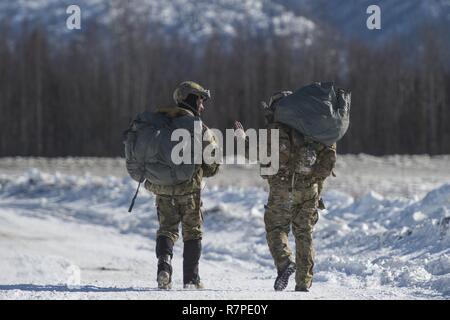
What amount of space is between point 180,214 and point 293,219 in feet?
3.10

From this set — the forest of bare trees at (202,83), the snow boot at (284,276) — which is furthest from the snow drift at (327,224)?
the forest of bare trees at (202,83)

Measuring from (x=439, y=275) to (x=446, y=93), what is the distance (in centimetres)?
4525

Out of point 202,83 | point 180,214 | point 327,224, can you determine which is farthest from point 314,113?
point 202,83

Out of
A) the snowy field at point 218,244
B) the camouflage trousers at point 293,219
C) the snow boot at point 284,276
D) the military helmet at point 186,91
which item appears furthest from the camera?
the snowy field at point 218,244

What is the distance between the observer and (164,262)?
739 cm

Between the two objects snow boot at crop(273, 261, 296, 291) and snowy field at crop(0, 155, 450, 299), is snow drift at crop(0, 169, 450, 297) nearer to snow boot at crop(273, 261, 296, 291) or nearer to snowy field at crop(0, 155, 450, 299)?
snowy field at crop(0, 155, 450, 299)

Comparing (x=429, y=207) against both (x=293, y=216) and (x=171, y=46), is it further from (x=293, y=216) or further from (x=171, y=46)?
(x=171, y=46)

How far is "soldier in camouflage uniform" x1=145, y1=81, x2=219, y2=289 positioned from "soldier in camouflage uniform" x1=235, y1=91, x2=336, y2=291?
0.54m

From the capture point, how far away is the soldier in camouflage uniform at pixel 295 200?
23.7 feet

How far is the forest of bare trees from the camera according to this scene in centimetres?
5194

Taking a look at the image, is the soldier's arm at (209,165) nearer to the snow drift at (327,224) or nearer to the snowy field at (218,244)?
the snowy field at (218,244)

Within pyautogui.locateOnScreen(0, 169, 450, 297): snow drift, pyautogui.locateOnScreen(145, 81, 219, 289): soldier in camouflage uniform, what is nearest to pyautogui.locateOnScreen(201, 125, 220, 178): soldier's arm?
pyautogui.locateOnScreen(145, 81, 219, 289): soldier in camouflage uniform

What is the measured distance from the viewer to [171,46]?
60594mm

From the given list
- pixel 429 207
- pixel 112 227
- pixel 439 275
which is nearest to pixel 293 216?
pixel 439 275
